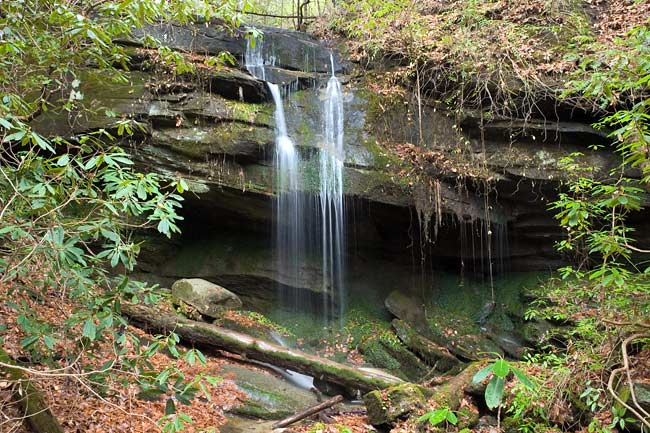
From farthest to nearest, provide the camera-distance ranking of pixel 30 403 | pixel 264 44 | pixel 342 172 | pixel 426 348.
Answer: pixel 264 44 → pixel 342 172 → pixel 426 348 → pixel 30 403

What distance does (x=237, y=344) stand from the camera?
6.12 metres

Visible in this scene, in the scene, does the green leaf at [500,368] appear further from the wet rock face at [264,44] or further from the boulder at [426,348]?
the wet rock face at [264,44]

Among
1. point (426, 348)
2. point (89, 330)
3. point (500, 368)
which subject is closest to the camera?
point (500, 368)

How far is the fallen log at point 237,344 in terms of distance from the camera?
5762 mm

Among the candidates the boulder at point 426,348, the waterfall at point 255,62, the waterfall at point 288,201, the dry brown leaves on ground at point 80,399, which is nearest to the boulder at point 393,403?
the dry brown leaves on ground at point 80,399

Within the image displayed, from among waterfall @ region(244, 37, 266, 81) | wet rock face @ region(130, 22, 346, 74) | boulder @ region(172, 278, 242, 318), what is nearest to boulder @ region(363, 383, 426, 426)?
boulder @ region(172, 278, 242, 318)

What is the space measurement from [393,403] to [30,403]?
342 cm

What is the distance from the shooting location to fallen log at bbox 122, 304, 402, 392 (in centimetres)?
576

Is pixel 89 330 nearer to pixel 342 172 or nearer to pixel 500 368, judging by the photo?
pixel 500 368

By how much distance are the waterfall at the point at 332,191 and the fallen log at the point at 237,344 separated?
295cm

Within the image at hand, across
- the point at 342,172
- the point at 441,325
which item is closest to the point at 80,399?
the point at 342,172

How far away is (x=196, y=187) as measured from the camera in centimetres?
778

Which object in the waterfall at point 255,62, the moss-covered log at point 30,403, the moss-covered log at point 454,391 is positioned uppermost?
the waterfall at point 255,62

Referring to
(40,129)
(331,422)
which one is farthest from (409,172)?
(40,129)
